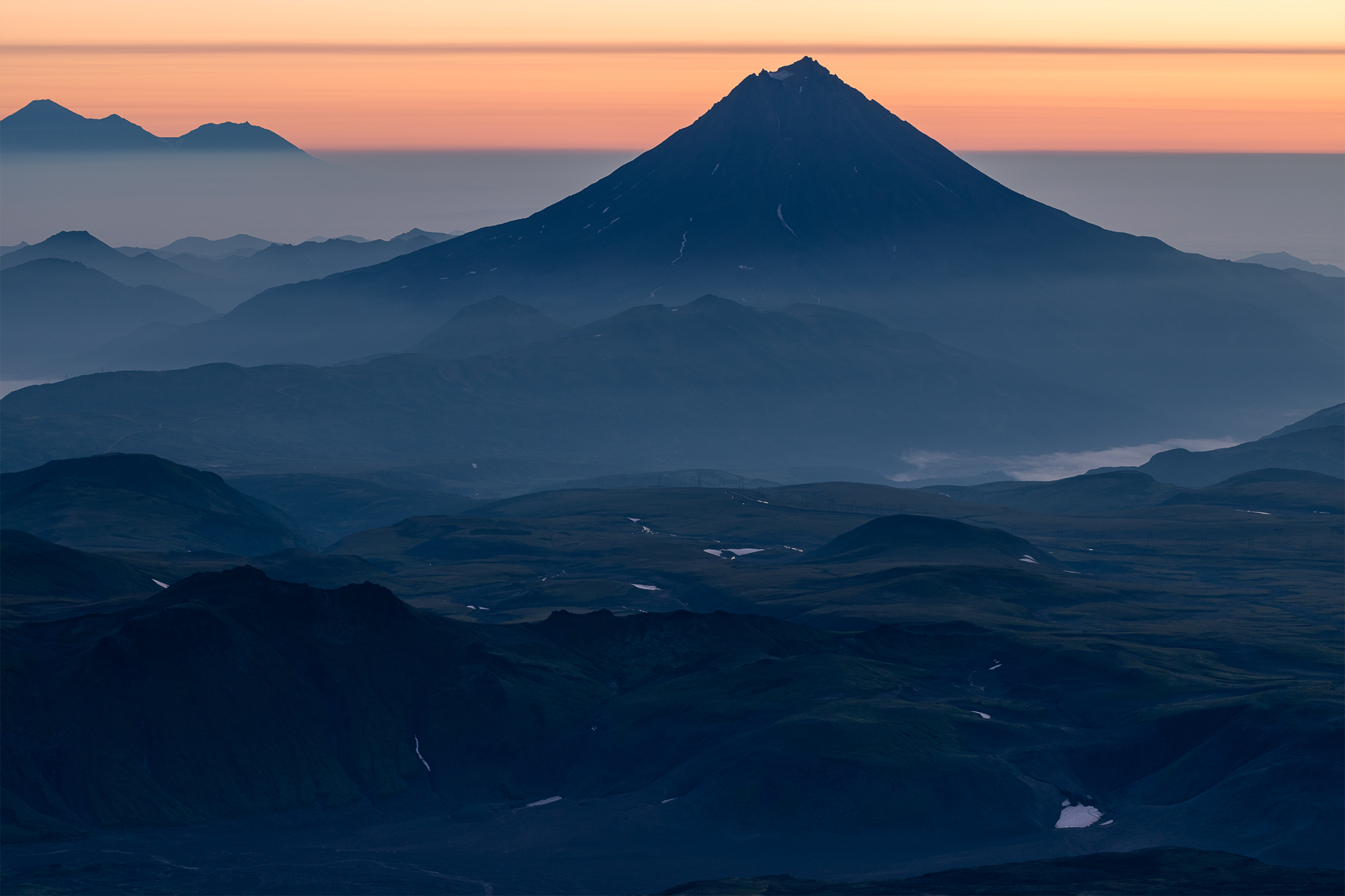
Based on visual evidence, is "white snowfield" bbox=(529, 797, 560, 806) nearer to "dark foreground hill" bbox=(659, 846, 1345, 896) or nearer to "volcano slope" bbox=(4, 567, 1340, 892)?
"volcano slope" bbox=(4, 567, 1340, 892)

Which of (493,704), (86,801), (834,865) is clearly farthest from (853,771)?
(86,801)

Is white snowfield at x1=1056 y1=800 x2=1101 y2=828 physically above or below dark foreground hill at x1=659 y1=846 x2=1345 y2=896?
below

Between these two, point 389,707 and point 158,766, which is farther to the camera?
point 389,707

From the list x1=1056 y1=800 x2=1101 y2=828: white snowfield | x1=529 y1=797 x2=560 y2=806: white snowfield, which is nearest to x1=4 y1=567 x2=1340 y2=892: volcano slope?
x1=1056 y1=800 x2=1101 y2=828: white snowfield

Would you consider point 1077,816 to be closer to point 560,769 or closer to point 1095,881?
point 1095,881

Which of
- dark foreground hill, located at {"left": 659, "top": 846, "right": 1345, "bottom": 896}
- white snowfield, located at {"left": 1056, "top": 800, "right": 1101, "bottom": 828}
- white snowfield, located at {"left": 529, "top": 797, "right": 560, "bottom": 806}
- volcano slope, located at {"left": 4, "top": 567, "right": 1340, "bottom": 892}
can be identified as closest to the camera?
dark foreground hill, located at {"left": 659, "top": 846, "right": 1345, "bottom": 896}

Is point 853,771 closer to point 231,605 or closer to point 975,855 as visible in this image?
point 975,855
